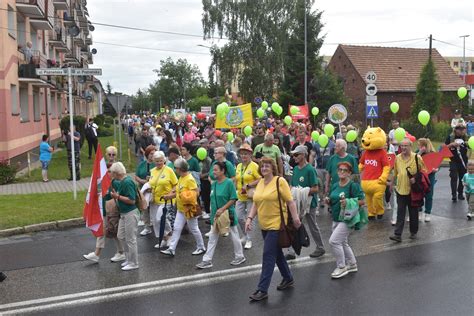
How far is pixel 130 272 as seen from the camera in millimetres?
7102

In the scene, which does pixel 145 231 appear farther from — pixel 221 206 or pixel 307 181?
pixel 307 181

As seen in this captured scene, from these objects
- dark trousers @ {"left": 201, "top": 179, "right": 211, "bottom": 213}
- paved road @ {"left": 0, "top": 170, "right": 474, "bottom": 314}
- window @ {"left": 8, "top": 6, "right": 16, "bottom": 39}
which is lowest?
paved road @ {"left": 0, "top": 170, "right": 474, "bottom": 314}

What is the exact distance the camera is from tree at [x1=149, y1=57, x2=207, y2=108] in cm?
8662

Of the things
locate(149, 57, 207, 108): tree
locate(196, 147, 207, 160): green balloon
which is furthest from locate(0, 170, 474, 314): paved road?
locate(149, 57, 207, 108): tree

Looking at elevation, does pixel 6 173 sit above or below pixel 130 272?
above

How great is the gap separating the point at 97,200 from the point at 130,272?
4.30 feet

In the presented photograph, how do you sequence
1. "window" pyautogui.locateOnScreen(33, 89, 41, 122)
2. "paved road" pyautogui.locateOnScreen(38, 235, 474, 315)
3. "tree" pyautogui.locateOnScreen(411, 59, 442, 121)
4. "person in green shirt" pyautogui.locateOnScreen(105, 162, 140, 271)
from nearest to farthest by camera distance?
"paved road" pyautogui.locateOnScreen(38, 235, 474, 315) → "person in green shirt" pyautogui.locateOnScreen(105, 162, 140, 271) → "window" pyautogui.locateOnScreen(33, 89, 41, 122) → "tree" pyautogui.locateOnScreen(411, 59, 442, 121)

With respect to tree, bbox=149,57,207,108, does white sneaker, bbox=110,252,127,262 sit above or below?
below

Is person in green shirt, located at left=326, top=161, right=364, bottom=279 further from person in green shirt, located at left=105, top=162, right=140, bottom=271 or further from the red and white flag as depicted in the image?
the red and white flag

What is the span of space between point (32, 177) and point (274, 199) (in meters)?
13.8

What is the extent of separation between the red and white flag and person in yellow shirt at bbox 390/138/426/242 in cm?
449

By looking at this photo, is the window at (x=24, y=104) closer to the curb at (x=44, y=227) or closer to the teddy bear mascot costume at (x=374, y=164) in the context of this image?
the curb at (x=44, y=227)

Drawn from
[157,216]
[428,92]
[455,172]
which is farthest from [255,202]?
[428,92]

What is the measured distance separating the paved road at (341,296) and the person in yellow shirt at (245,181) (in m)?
1.66
